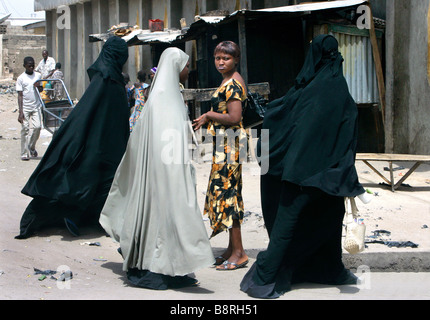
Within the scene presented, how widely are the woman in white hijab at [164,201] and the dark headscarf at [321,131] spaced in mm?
658

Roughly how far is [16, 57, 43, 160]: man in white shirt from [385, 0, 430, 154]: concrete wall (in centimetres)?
576

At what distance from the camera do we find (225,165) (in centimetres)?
Result: 504

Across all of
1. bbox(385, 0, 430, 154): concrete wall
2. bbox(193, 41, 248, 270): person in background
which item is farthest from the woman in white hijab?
bbox(385, 0, 430, 154): concrete wall

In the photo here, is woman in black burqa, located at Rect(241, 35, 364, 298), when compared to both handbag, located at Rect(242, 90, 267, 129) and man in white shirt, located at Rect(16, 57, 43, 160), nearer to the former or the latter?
handbag, located at Rect(242, 90, 267, 129)

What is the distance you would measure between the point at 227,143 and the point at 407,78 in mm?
5953

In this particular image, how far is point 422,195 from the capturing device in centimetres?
795

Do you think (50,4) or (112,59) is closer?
(112,59)

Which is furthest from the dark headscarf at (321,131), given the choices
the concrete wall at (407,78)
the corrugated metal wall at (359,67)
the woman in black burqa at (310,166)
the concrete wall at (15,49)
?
the concrete wall at (15,49)

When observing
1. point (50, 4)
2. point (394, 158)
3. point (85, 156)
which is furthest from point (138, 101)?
point (50, 4)

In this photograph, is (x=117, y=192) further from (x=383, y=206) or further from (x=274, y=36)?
(x=274, y=36)

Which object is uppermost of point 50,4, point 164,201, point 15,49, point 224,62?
point 50,4

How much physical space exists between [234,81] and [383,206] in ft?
9.86

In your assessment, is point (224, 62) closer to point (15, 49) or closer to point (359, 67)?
point (359, 67)

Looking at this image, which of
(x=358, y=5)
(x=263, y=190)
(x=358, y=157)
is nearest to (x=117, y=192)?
(x=263, y=190)
